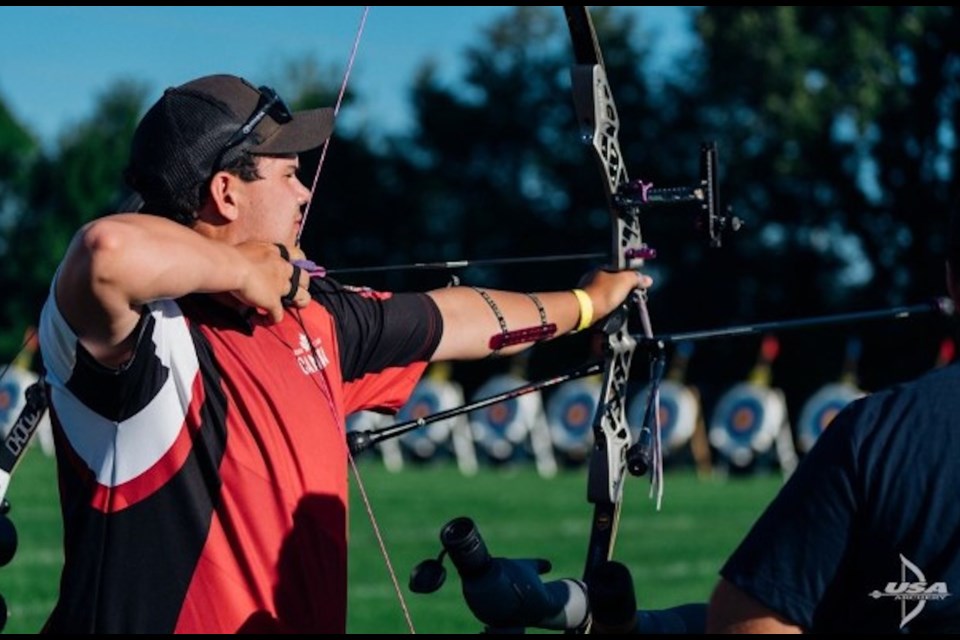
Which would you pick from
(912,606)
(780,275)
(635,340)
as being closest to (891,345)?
(780,275)

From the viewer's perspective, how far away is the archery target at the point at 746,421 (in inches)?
918

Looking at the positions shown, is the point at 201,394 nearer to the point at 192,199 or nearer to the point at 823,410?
the point at 192,199

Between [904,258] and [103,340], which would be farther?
[904,258]

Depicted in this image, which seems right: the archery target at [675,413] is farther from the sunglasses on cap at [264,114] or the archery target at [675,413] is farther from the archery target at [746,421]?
the sunglasses on cap at [264,114]

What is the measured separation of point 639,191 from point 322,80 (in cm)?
5061

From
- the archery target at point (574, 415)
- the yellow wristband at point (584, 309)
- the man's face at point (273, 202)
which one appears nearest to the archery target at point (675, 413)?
the archery target at point (574, 415)

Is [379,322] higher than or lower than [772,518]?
higher

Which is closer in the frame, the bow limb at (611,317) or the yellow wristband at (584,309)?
the yellow wristband at (584,309)

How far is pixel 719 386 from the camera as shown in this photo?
105 feet

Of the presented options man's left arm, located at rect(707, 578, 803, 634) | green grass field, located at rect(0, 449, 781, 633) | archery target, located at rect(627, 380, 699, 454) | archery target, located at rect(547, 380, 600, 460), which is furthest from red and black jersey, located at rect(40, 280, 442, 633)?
archery target, located at rect(547, 380, 600, 460)

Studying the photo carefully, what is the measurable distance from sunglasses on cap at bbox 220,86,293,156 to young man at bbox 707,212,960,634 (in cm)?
131

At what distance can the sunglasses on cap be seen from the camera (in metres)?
3.40

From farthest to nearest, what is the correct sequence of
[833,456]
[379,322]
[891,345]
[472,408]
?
[891,345] → [472,408] → [379,322] → [833,456]

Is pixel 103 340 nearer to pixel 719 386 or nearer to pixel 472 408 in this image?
pixel 472 408
